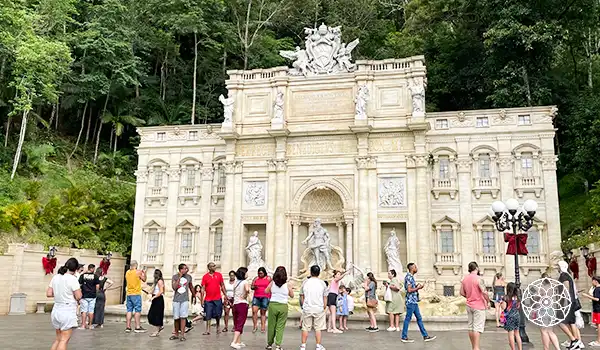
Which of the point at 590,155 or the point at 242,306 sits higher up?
the point at 590,155

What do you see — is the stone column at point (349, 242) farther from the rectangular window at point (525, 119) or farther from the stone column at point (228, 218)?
the rectangular window at point (525, 119)

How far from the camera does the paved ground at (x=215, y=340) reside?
1110cm

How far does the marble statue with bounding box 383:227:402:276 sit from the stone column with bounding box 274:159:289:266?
16.6ft

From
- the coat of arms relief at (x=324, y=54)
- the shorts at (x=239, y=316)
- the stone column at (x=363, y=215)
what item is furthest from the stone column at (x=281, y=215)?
the shorts at (x=239, y=316)

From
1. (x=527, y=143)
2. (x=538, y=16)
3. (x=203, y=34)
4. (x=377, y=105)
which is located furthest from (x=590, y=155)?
(x=203, y=34)

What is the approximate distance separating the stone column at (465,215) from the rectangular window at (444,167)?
52cm

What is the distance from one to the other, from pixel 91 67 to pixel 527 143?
29177 mm

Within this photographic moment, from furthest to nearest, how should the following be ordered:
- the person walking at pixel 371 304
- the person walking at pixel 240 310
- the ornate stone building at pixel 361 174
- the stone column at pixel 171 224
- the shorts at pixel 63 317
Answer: the stone column at pixel 171 224
the ornate stone building at pixel 361 174
the person walking at pixel 371 304
the person walking at pixel 240 310
the shorts at pixel 63 317

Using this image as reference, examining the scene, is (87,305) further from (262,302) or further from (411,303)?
(411,303)

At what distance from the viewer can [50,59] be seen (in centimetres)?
2797

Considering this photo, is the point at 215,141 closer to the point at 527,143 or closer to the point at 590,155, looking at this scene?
the point at 527,143

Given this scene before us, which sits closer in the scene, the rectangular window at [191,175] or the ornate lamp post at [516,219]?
the ornate lamp post at [516,219]

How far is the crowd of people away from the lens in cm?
896

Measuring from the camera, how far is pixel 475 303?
9719 mm
